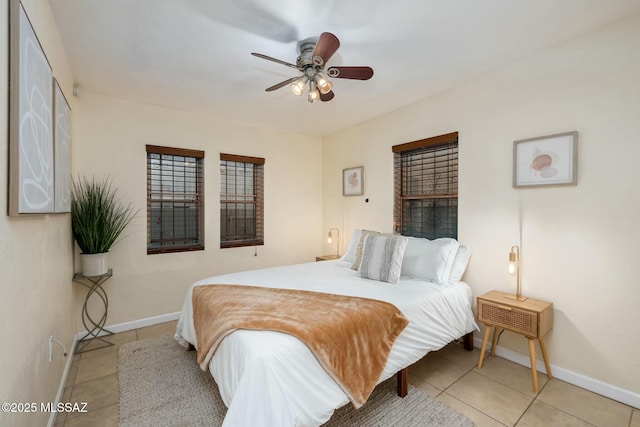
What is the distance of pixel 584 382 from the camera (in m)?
2.19

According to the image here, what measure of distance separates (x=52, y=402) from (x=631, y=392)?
3.88 m

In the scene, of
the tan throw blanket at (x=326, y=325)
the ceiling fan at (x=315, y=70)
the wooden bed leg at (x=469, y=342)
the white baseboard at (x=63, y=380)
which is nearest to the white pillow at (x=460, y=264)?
the wooden bed leg at (x=469, y=342)

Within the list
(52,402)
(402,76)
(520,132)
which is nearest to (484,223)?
(520,132)

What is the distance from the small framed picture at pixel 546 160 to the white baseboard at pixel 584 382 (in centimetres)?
148

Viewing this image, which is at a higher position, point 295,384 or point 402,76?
point 402,76

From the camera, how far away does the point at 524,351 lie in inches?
98.9

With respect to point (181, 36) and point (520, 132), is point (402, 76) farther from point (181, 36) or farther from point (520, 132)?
point (181, 36)

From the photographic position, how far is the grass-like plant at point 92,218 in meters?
2.75

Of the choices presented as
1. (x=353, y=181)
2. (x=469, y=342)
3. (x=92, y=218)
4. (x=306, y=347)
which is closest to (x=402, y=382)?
(x=306, y=347)

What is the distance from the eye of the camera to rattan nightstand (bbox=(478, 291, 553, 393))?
2.15 meters

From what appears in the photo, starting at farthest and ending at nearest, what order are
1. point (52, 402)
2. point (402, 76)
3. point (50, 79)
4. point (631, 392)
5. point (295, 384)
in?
point (402, 76) < point (631, 392) < point (52, 402) < point (50, 79) < point (295, 384)

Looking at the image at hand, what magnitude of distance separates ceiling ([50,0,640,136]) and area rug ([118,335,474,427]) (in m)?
2.61

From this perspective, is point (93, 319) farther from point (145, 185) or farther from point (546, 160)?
point (546, 160)

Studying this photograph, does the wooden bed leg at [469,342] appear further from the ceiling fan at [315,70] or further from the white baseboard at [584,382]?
the ceiling fan at [315,70]
